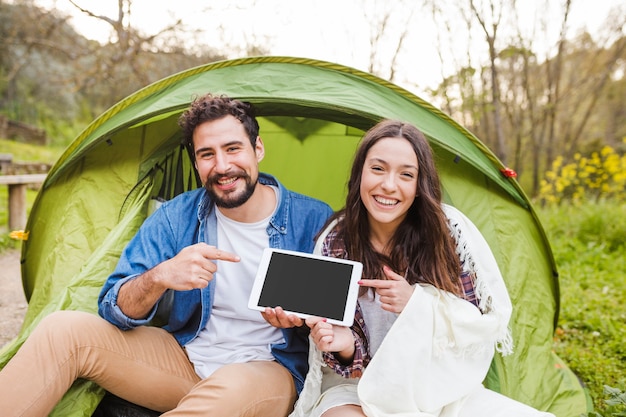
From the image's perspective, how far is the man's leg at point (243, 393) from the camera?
4.71ft

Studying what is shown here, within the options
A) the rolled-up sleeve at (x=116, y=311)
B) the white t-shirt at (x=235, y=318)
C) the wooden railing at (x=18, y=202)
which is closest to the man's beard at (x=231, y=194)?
the white t-shirt at (x=235, y=318)

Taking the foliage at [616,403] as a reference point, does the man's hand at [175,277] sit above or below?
above

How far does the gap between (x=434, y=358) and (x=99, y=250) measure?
4.75 feet

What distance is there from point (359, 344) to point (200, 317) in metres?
0.62

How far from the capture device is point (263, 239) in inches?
74.3


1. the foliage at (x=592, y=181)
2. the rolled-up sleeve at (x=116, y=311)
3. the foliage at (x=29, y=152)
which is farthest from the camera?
the foliage at (x=29, y=152)

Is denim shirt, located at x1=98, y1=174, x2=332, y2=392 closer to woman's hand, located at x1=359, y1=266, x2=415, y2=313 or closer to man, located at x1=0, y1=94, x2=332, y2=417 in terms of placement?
man, located at x1=0, y1=94, x2=332, y2=417

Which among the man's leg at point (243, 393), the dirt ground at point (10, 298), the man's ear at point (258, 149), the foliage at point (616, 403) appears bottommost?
the dirt ground at point (10, 298)

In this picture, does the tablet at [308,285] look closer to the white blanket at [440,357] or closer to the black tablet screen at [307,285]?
the black tablet screen at [307,285]

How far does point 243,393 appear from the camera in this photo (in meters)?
1.49

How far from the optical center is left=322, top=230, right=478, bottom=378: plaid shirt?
5.18ft

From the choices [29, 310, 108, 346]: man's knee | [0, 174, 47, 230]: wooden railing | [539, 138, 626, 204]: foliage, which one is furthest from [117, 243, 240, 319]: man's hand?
[539, 138, 626, 204]: foliage

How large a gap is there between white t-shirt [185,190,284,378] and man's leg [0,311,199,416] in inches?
3.5

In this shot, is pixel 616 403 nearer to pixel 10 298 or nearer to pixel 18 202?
pixel 10 298
